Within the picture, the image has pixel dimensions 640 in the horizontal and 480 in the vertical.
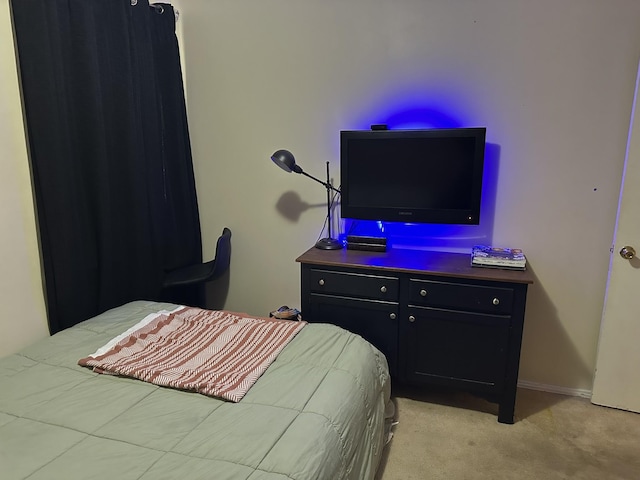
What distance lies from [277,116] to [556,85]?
1633 millimetres

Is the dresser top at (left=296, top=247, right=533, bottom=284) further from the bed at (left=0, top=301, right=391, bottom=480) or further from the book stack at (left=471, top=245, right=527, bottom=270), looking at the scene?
the bed at (left=0, top=301, right=391, bottom=480)

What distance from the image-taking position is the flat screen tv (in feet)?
8.18

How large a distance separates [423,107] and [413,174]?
42 centimetres

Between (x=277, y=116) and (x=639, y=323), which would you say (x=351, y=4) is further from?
(x=639, y=323)

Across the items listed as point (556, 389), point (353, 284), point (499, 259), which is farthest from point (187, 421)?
point (556, 389)

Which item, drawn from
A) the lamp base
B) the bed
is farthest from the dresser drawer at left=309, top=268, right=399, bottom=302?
the bed

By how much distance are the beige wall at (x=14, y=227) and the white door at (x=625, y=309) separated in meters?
2.93

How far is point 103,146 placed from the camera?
2406mm

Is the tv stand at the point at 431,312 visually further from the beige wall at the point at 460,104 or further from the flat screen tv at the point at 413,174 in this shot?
the beige wall at the point at 460,104

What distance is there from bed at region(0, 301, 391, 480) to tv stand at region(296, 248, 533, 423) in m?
0.50

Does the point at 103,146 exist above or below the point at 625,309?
above

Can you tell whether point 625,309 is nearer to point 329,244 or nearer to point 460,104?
point 460,104

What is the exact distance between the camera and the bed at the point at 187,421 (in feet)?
4.24

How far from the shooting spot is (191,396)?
1637mm
